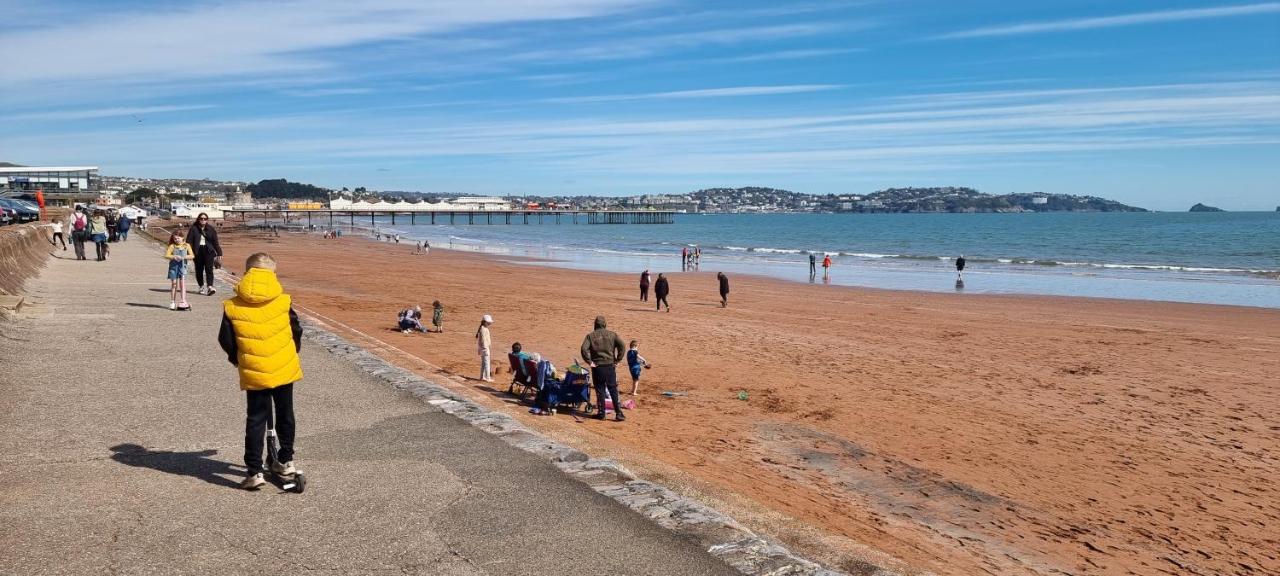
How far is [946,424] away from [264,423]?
8560mm

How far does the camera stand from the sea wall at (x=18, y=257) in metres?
14.9

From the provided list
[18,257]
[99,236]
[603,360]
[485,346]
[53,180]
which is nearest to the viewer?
[603,360]

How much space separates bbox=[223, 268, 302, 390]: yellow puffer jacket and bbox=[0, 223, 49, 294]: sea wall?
10.4 meters

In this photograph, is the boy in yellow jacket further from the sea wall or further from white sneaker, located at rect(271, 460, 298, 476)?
the sea wall

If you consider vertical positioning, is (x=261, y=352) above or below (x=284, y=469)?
above

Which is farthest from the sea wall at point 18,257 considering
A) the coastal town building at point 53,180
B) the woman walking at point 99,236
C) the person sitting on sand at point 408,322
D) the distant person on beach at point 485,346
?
the coastal town building at point 53,180

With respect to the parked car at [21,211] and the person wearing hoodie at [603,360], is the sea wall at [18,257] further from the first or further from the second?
the parked car at [21,211]

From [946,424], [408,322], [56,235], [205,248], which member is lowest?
[946,424]

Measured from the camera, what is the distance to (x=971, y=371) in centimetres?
1529

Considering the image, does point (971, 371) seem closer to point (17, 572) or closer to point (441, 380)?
point (441, 380)

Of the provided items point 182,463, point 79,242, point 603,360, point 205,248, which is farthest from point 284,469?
point 79,242

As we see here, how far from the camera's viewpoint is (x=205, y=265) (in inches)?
657

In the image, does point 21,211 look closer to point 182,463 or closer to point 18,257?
point 18,257

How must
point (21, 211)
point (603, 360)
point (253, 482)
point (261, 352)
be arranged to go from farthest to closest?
point (21, 211)
point (603, 360)
point (253, 482)
point (261, 352)
